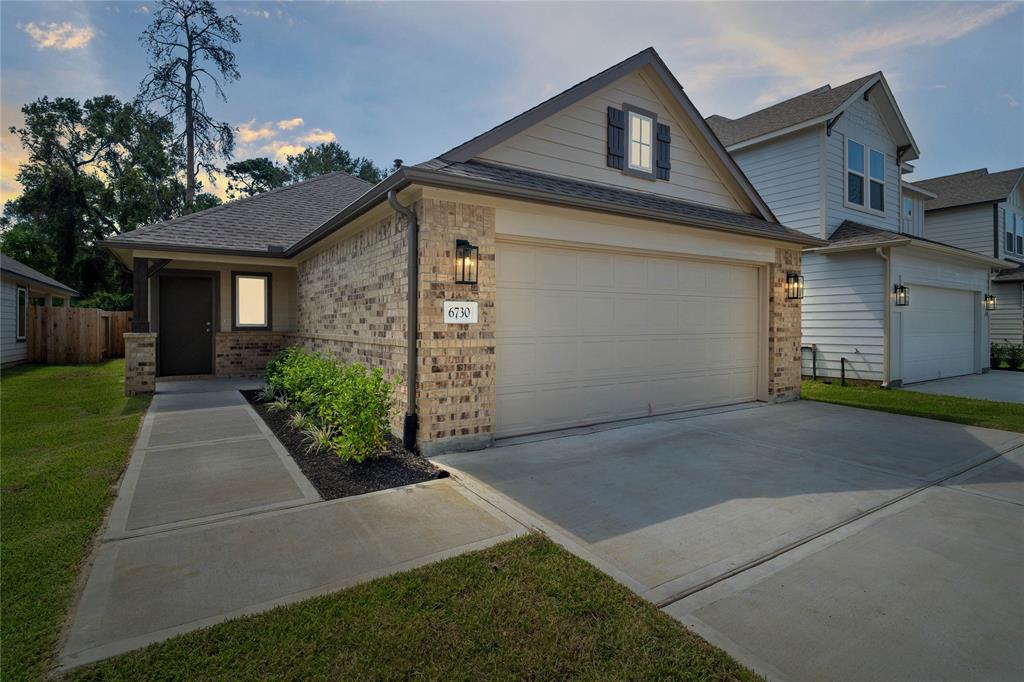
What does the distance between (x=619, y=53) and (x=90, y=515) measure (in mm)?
8620

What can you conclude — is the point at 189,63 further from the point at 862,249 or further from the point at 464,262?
the point at 862,249

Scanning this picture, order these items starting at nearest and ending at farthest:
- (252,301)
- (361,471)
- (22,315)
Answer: (361,471) < (252,301) < (22,315)

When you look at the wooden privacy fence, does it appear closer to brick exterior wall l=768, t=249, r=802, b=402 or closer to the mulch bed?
the mulch bed

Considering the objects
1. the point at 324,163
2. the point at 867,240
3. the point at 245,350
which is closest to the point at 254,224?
the point at 245,350

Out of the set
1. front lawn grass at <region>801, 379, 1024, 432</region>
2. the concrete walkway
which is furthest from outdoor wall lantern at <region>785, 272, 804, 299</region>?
the concrete walkway

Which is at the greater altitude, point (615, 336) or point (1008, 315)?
point (1008, 315)

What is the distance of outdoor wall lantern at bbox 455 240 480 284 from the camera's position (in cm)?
550

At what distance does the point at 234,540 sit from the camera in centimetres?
348

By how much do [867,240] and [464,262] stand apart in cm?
979

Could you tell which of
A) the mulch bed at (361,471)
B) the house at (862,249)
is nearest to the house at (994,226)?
the house at (862,249)

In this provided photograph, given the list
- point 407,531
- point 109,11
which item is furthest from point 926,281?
point 109,11

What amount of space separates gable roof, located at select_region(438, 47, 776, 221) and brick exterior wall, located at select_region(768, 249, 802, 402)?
93 cm

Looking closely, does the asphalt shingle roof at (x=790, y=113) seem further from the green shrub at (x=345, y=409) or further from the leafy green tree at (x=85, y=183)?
the leafy green tree at (x=85, y=183)

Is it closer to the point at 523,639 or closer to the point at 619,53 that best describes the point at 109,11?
the point at 619,53
